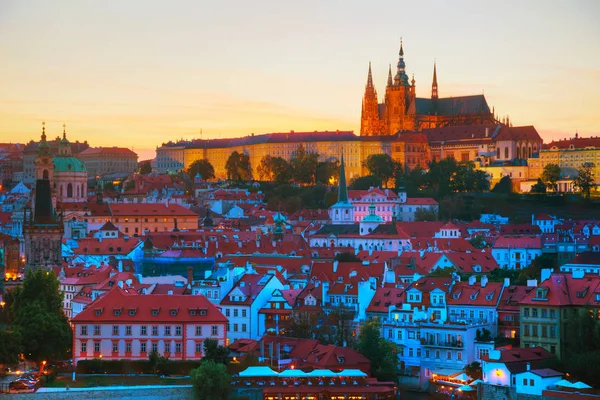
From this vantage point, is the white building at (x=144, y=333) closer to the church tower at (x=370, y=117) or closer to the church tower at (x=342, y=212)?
the church tower at (x=342, y=212)

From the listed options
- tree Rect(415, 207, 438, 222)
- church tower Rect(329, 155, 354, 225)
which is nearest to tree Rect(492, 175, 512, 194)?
tree Rect(415, 207, 438, 222)

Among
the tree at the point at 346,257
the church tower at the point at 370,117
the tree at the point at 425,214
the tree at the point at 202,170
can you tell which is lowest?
the tree at the point at 346,257

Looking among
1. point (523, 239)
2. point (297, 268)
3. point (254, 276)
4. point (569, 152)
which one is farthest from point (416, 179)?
point (254, 276)

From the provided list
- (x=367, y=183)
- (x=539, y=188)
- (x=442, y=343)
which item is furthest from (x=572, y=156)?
(x=442, y=343)

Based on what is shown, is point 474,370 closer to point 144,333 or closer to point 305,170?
point 144,333

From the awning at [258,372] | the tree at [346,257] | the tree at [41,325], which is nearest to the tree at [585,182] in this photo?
the tree at [346,257]

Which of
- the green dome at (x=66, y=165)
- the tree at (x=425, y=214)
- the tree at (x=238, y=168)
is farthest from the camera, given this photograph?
the tree at (x=238, y=168)
